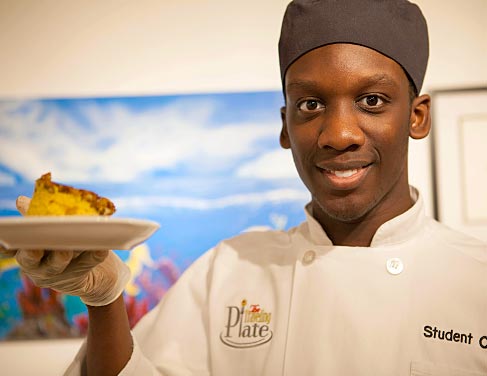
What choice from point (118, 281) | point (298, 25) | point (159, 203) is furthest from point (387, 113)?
point (159, 203)

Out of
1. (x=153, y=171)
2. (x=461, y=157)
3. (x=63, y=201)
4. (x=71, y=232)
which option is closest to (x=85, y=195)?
(x=63, y=201)

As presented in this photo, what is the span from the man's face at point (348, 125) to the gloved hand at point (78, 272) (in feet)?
1.46

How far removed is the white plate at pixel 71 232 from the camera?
0.69 meters

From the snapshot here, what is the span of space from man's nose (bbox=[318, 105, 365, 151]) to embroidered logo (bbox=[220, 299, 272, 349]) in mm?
409

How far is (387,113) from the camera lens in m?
1.04

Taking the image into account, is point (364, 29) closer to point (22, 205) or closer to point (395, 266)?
point (395, 266)

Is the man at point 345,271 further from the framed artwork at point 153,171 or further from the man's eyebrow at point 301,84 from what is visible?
the framed artwork at point 153,171

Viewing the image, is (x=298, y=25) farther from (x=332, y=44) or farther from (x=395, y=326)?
(x=395, y=326)

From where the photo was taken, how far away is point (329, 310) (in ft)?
3.55

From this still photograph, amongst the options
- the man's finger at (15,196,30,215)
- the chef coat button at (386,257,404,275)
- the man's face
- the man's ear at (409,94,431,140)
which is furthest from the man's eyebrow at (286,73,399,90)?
the man's finger at (15,196,30,215)

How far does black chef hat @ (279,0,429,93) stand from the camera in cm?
107

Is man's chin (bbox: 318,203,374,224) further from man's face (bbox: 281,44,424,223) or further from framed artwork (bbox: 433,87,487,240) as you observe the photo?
framed artwork (bbox: 433,87,487,240)

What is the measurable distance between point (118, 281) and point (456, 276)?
2.20ft

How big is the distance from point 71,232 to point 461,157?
72.8 inches
